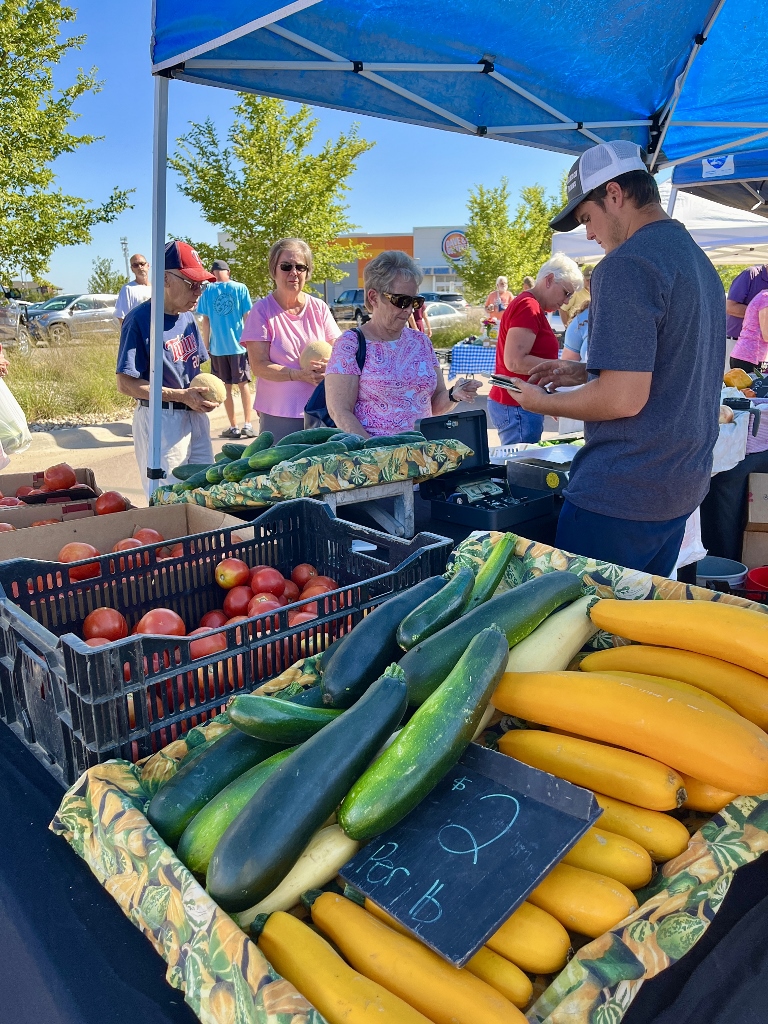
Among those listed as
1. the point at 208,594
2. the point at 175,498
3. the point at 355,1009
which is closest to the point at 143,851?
the point at 355,1009

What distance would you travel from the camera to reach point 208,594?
7.08 ft

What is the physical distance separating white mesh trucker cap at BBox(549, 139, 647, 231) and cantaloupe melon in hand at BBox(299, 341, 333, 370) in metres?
2.14

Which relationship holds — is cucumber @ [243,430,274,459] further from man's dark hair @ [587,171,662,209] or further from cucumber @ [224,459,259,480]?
man's dark hair @ [587,171,662,209]

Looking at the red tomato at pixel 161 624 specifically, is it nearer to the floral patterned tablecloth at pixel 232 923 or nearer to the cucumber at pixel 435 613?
the floral patterned tablecloth at pixel 232 923

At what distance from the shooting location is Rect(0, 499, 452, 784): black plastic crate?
4.26 feet

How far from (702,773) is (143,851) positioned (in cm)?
86

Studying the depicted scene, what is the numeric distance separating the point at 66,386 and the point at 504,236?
18.9 m

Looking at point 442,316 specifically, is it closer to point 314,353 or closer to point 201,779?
point 314,353

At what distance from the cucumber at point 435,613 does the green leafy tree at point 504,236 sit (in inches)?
1000

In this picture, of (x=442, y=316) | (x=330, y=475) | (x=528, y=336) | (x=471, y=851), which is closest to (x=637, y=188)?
(x=330, y=475)

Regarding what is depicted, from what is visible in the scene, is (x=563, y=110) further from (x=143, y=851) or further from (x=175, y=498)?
(x=143, y=851)

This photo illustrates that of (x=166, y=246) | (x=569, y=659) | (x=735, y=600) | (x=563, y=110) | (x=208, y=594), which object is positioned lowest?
(x=208, y=594)

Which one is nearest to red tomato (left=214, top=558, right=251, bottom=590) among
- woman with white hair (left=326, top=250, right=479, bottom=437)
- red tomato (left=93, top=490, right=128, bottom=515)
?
red tomato (left=93, top=490, right=128, bottom=515)

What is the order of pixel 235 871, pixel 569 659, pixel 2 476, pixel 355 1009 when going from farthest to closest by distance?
pixel 2 476 < pixel 569 659 < pixel 235 871 < pixel 355 1009
